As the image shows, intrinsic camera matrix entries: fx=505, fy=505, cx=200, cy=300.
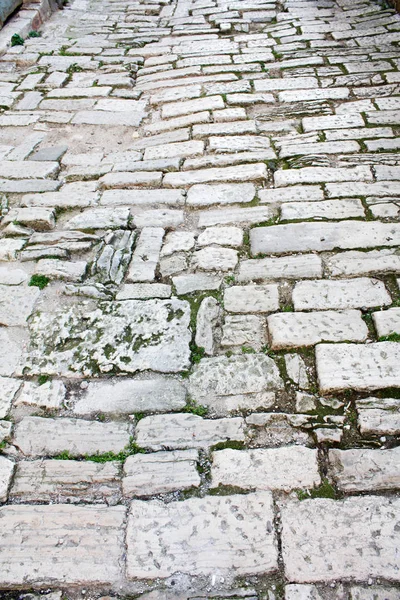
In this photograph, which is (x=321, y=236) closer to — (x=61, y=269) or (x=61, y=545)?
(x=61, y=269)

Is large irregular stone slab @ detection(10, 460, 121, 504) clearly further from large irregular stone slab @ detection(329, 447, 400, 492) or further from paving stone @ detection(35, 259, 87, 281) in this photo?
paving stone @ detection(35, 259, 87, 281)

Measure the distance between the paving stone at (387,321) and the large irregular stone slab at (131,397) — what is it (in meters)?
0.98

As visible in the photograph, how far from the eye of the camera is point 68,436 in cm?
214

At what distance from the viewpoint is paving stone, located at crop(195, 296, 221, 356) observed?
246 centimetres

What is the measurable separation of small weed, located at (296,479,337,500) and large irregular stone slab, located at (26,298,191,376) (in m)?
0.78

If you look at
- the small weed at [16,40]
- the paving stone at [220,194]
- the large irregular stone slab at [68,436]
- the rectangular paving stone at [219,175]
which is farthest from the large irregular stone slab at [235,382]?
the small weed at [16,40]

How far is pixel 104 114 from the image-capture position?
192 inches

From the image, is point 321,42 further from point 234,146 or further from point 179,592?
point 179,592

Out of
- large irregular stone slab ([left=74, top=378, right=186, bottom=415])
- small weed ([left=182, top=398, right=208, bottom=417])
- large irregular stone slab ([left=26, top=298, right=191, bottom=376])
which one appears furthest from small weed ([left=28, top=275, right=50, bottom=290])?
small weed ([left=182, top=398, right=208, bottom=417])

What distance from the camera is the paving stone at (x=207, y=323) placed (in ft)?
8.06

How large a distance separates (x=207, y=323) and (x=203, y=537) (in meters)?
1.05

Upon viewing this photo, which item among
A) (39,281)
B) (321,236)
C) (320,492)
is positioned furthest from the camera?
(321,236)

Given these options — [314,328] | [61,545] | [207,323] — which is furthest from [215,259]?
[61,545]

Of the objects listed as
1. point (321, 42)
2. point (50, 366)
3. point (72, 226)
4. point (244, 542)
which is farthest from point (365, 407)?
point (321, 42)
